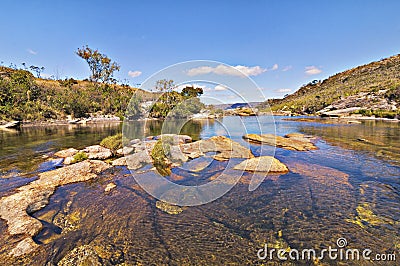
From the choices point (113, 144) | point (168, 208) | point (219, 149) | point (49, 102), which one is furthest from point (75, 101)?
point (168, 208)

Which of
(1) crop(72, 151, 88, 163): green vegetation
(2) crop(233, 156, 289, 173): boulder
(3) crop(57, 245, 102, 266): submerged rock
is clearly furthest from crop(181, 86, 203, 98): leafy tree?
(1) crop(72, 151, 88, 163): green vegetation

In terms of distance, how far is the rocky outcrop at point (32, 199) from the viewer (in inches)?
219

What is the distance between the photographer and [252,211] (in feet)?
22.4

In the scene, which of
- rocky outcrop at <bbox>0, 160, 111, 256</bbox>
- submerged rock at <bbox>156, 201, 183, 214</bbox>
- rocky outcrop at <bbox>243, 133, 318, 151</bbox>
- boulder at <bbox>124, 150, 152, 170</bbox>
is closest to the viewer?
rocky outcrop at <bbox>0, 160, 111, 256</bbox>

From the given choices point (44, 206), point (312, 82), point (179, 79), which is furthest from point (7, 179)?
point (312, 82)

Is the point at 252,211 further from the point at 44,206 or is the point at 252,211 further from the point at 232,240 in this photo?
the point at 44,206

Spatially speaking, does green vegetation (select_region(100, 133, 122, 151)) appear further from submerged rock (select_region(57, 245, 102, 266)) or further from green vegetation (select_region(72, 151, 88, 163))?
submerged rock (select_region(57, 245, 102, 266))

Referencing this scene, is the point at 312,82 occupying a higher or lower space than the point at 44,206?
higher

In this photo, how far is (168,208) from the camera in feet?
23.2

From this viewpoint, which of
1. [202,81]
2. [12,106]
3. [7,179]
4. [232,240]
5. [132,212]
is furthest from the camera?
[12,106]

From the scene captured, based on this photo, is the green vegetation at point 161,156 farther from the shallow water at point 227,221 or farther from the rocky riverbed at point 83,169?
the shallow water at point 227,221

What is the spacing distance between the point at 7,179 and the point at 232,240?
39.0ft

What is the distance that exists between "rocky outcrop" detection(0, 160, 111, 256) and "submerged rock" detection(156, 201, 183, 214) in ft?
11.7

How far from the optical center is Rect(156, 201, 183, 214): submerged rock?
6.87 meters
